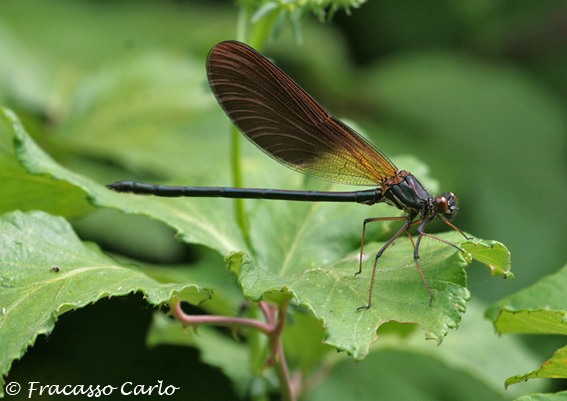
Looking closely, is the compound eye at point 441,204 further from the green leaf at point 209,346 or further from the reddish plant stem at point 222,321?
the green leaf at point 209,346

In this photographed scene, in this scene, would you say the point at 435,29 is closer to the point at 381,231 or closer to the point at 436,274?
the point at 381,231

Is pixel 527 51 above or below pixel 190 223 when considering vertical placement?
above

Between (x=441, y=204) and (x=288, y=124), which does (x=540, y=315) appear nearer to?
(x=441, y=204)

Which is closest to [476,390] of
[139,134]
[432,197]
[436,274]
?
[432,197]

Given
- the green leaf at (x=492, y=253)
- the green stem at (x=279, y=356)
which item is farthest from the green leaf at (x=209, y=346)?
the green leaf at (x=492, y=253)

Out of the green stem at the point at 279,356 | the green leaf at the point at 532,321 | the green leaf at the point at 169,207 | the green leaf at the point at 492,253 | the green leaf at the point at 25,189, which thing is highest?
the green leaf at the point at 492,253

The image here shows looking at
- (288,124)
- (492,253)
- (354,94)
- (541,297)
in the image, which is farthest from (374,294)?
(354,94)
